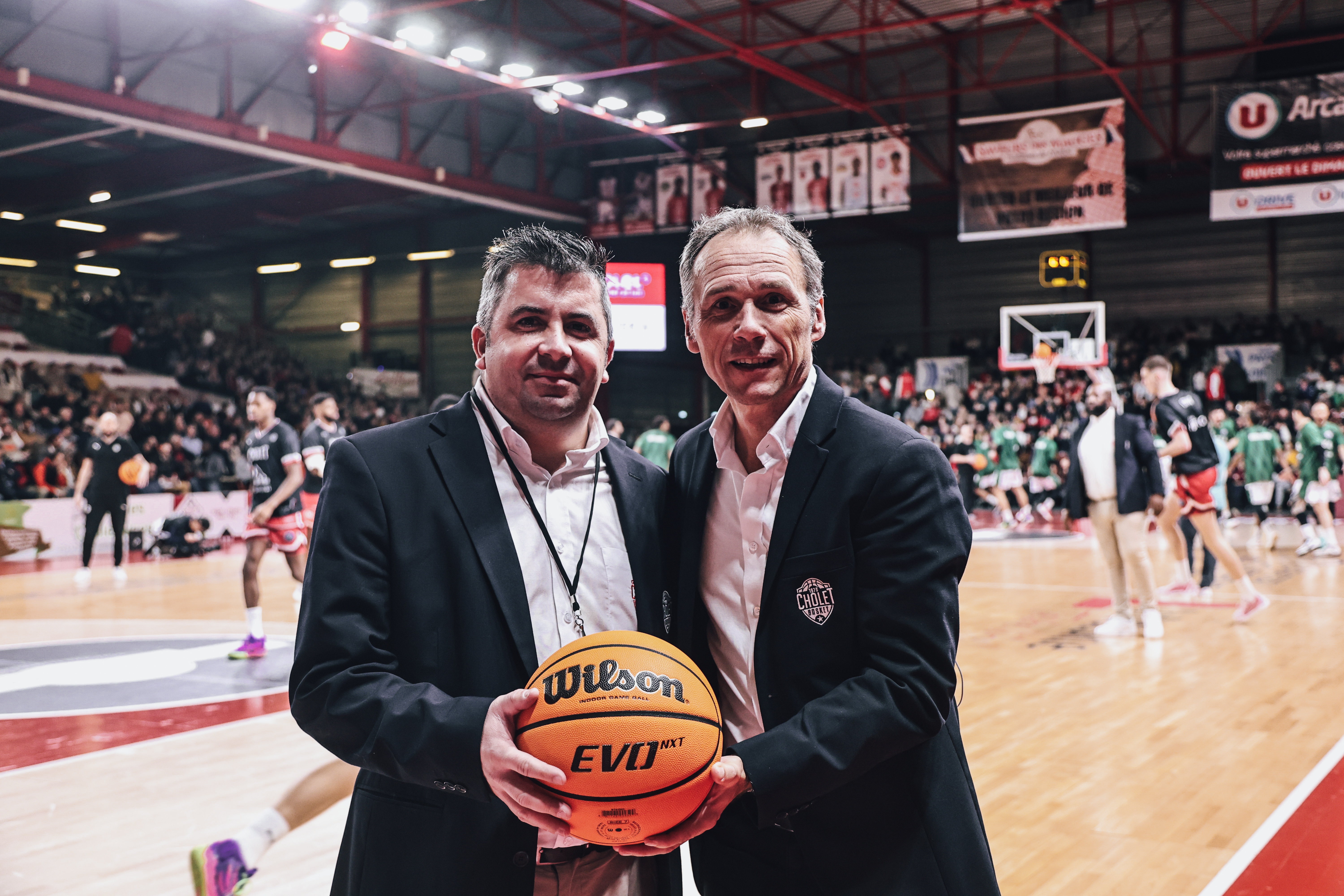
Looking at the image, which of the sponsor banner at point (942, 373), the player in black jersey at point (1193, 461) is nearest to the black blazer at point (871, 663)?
the player in black jersey at point (1193, 461)

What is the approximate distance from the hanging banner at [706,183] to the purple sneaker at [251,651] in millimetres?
15206

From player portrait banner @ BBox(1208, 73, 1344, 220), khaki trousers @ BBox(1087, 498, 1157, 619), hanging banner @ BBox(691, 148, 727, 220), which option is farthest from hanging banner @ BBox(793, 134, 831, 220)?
khaki trousers @ BBox(1087, 498, 1157, 619)

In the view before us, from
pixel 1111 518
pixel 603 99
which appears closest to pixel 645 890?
pixel 1111 518

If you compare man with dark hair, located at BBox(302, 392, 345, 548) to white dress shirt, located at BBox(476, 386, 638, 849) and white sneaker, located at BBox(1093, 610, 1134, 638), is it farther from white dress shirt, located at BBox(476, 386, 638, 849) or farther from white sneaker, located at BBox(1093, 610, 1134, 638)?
white dress shirt, located at BBox(476, 386, 638, 849)

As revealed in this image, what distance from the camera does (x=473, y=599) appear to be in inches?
72.9

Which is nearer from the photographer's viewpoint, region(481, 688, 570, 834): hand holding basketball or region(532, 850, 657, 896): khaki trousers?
region(481, 688, 570, 834): hand holding basketball

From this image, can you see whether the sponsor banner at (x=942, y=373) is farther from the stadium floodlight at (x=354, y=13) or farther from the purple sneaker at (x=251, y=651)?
the purple sneaker at (x=251, y=651)

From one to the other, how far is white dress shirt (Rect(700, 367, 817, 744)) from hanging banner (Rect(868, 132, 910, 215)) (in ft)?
58.8

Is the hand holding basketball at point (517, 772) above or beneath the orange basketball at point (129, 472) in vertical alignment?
beneath

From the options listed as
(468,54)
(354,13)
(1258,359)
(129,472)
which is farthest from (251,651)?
(1258,359)

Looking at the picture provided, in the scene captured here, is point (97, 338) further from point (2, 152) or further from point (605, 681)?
point (605, 681)

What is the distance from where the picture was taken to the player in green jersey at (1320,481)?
42.8 ft

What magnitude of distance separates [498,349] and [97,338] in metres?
25.3

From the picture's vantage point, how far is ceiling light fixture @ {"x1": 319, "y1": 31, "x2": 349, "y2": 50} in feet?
43.7
